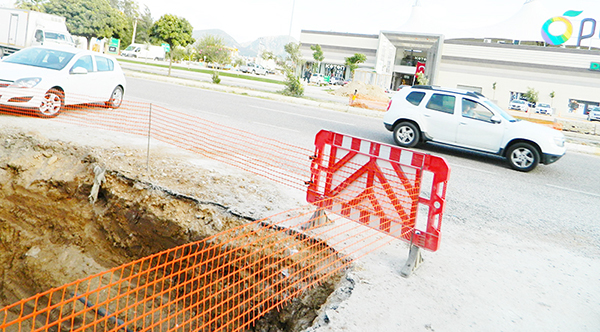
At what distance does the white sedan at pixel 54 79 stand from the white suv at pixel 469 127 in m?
7.23

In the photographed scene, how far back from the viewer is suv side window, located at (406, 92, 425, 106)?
10.6m

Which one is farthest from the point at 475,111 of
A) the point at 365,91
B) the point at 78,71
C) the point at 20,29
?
the point at 20,29

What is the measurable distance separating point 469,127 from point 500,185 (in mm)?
2399

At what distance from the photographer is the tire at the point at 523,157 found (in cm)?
925

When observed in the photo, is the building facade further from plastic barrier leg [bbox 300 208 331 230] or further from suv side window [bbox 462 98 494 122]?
plastic barrier leg [bbox 300 208 331 230]

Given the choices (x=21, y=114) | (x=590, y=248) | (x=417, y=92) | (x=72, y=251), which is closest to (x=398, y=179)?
(x=590, y=248)

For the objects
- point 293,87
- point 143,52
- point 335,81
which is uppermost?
point 143,52

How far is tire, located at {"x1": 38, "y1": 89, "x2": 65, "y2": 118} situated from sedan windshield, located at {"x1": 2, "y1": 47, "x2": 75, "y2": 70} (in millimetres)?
665

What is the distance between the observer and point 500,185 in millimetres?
7809

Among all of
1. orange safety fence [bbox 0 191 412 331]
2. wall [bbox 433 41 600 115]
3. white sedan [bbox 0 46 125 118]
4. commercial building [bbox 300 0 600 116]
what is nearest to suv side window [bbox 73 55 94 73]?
white sedan [bbox 0 46 125 118]

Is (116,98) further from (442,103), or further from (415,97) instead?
(442,103)

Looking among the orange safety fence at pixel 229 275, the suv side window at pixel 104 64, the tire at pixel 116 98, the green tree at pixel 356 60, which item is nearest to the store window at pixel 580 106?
the green tree at pixel 356 60

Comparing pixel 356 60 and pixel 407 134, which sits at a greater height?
pixel 356 60

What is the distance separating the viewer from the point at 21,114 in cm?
860
